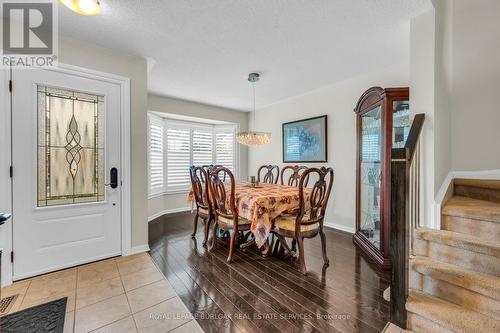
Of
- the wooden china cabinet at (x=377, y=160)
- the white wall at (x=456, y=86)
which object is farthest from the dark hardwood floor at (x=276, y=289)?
the white wall at (x=456, y=86)

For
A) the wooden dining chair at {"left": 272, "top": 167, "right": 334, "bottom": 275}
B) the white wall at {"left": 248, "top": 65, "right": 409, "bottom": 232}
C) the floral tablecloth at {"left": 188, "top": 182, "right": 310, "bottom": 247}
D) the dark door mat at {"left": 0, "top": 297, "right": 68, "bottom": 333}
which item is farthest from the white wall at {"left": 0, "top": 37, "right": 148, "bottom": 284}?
the white wall at {"left": 248, "top": 65, "right": 409, "bottom": 232}

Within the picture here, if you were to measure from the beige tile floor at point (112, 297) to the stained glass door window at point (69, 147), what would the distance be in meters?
0.76

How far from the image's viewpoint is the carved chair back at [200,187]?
2900 mm

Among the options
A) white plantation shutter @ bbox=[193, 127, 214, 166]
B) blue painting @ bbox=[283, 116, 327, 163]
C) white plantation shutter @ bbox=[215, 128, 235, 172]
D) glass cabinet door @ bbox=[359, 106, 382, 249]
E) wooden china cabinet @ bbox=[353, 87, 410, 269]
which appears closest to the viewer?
wooden china cabinet @ bbox=[353, 87, 410, 269]

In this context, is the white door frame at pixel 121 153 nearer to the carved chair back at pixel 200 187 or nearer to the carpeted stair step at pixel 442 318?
the carved chair back at pixel 200 187

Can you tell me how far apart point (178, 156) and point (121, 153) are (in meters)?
2.32

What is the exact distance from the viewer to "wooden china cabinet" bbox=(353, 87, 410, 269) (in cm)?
243

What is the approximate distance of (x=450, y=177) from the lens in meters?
2.19

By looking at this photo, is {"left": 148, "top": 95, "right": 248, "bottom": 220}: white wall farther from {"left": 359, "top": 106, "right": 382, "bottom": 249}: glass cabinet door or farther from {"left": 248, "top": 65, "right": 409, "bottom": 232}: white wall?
{"left": 359, "top": 106, "right": 382, "bottom": 249}: glass cabinet door

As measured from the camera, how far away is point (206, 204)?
9.91 feet

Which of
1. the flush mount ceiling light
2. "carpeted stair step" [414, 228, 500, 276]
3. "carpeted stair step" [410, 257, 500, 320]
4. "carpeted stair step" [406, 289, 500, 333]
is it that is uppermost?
the flush mount ceiling light

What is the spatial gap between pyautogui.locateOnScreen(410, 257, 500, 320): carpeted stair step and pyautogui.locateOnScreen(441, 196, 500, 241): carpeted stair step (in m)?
0.37

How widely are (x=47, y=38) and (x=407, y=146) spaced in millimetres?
3459

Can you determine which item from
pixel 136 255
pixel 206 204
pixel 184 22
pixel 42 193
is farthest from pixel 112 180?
pixel 184 22
